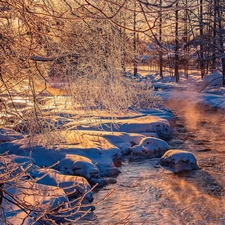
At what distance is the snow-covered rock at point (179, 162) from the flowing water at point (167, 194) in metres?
0.22

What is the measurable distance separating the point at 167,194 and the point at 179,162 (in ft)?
6.01

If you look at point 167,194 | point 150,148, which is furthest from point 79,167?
point 150,148

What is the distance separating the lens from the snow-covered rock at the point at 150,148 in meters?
10.4

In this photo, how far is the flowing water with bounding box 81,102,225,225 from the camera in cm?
641

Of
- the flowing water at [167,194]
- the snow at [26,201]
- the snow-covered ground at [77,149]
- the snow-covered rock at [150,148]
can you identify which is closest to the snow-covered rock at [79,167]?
the snow-covered ground at [77,149]

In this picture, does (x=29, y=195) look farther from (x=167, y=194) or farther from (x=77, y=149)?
(x=77, y=149)

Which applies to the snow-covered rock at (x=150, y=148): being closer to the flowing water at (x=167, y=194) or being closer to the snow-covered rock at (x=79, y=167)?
the flowing water at (x=167, y=194)

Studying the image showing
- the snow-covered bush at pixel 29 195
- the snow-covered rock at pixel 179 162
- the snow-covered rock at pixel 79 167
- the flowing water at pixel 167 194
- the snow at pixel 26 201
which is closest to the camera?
the snow-covered bush at pixel 29 195

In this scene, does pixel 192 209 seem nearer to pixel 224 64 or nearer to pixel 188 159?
pixel 188 159

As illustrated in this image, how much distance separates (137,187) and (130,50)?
2.85 meters

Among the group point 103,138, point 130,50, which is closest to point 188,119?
point 103,138

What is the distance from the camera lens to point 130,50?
8.37m

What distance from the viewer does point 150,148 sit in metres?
10.5

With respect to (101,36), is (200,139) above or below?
below
